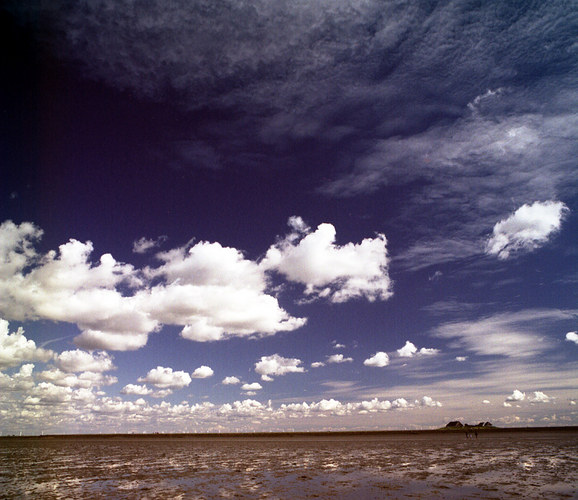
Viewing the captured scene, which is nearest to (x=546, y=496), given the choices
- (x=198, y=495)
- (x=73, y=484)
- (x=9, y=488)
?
(x=198, y=495)

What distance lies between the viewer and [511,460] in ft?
132

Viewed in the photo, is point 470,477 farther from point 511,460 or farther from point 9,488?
point 9,488

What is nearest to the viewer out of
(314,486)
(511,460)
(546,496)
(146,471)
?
(546,496)

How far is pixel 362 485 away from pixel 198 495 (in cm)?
1113

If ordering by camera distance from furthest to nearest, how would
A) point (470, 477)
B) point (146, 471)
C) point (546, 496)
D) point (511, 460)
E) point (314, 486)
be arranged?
1. point (511, 460)
2. point (146, 471)
3. point (470, 477)
4. point (314, 486)
5. point (546, 496)

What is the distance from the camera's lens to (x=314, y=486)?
26.3 metres

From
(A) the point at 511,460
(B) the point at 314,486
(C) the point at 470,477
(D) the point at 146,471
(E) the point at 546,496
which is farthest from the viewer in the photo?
(A) the point at 511,460

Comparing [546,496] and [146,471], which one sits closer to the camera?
[546,496]

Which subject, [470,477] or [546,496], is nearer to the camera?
[546,496]

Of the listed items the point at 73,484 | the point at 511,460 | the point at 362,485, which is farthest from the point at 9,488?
the point at 511,460

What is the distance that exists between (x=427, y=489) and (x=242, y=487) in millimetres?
12388

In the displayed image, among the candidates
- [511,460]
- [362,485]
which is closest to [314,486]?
[362,485]

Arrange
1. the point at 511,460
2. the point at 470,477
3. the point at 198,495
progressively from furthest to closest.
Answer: the point at 511,460
the point at 470,477
the point at 198,495

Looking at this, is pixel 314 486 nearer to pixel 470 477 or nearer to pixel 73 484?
pixel 470 477
